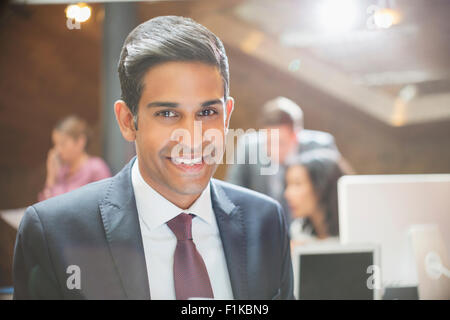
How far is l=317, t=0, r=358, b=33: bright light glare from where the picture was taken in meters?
1.78

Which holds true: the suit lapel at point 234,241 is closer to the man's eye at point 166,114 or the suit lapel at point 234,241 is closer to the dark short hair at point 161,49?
the man's eye at point 166,114

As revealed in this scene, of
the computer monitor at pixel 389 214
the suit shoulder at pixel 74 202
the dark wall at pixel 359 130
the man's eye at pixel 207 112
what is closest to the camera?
the suit shoulder at pixel 74 202

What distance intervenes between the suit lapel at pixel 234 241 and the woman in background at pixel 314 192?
1.05 feet

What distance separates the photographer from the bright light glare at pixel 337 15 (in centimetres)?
178

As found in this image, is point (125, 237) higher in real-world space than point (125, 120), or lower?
lower

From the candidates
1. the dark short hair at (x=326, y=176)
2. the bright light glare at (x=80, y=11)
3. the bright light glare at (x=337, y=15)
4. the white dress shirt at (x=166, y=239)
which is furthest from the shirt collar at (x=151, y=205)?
the bright light glare at (x=337, y=15)

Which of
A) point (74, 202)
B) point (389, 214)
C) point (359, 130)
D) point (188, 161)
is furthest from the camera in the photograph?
point (359, 130)

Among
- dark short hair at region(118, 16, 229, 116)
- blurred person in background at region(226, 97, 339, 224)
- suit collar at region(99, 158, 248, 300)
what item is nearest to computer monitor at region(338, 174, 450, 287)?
blurred person in background at region(226, 97, 339, 224)

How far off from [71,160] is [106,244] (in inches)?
17.6

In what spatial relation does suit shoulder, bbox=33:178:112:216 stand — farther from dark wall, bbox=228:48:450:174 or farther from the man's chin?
dark wall, bbox=228:48:450:174

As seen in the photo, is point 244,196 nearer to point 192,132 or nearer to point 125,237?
point 192,132

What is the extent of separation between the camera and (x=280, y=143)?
5.92 feet

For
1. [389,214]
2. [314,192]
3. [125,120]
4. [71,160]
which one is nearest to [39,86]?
[71,160]
